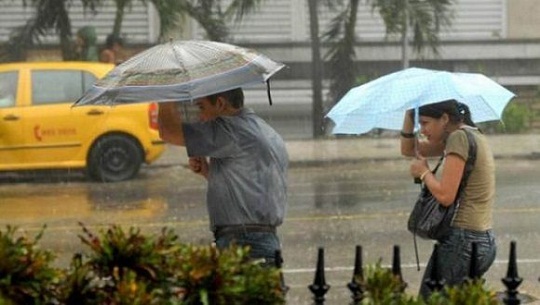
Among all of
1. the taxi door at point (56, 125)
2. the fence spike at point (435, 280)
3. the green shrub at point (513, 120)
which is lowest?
the green shrub at point (513, 120)

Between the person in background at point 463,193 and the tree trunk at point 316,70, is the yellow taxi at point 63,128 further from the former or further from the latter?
the person in background at point 463,193

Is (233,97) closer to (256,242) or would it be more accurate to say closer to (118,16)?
(256,242)

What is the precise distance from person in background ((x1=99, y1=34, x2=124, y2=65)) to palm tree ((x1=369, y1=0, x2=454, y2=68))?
4.33 m

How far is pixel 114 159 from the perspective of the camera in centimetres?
1770

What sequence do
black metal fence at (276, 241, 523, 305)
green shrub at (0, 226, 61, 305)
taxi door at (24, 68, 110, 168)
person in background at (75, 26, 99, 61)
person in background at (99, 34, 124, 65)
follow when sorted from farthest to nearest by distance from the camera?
person in background at (75, 26, 99, 61), person in background at (99, 34, 124, 65), taxi door at (24, 68, 110, 168), black metal fence at (276, 241, 523, 305), green shrub at (0, 226, 61, 305)

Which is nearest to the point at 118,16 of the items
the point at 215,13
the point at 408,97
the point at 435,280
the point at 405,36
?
the point at 215,13

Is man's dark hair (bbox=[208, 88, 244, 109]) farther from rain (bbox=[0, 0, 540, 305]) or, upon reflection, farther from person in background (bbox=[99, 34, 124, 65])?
person in background (bbox=[99, 34, 124, 65])

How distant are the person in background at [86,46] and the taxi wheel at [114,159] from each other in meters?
5.00

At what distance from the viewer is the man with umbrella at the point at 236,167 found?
5.75 meters

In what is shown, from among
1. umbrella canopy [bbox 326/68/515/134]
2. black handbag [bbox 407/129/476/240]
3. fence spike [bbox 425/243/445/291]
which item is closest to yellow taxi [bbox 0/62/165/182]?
umbrella canopy [bbox 326/68/515/134]

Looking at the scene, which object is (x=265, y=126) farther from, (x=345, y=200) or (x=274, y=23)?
(x=274, y=23)

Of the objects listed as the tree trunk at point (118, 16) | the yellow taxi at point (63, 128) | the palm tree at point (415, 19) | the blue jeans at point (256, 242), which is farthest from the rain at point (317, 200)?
the tree trunk at point (118, 16)

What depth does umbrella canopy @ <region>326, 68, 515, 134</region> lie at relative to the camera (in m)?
6.04

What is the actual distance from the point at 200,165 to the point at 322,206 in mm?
8749
